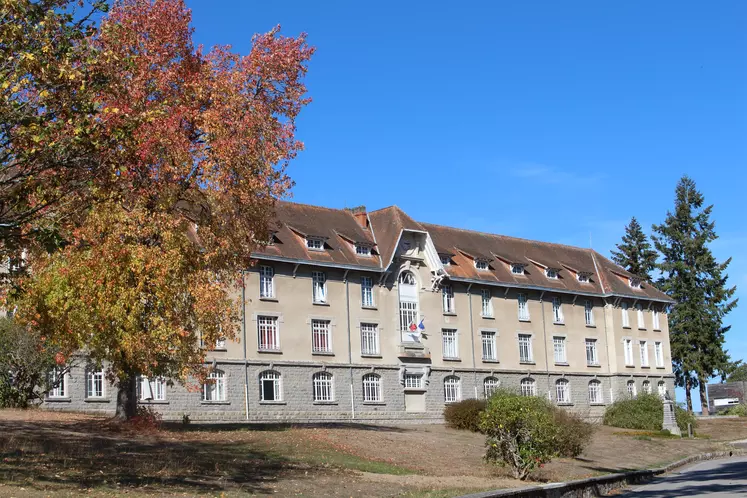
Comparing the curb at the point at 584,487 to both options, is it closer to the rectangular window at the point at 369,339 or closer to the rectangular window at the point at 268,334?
the rectangular window at the point at 369,339

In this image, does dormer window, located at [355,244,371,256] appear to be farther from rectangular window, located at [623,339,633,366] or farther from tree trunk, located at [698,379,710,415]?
tree trunk, located at [698,379,710,415]

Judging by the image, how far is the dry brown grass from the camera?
16906mm

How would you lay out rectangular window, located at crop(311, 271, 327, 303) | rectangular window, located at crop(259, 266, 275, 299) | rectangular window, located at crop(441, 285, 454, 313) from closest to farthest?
rectangular window, located at crop(259, 266, 275, 299), rectangular window, located at crop(311, 271, 327, 303), rectangular window, located at crop(441, 285, 454, 313)

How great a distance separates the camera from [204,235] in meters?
26.4

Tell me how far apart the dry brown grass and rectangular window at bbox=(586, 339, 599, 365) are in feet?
84.0

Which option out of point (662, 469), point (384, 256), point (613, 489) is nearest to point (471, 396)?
point (384, 256)

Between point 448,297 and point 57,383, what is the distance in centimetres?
2399

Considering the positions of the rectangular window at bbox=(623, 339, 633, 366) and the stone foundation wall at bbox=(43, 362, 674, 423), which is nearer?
the stone foundation wall at bbox=(43, 362, 674, 423)

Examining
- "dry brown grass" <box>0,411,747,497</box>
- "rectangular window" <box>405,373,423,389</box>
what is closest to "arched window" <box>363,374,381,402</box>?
"rectangular window" <box>405,373,423,389</box>

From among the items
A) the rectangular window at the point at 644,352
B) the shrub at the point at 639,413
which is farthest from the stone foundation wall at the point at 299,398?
the rectangular window at the point at 644,352

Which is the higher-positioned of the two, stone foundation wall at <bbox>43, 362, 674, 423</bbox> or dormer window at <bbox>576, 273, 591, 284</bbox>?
dormer window at <bbox>576, 273, 591, 284</bbox>

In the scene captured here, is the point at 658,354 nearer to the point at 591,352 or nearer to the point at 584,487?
the point at 591,352

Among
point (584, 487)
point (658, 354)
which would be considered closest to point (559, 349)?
point (658, 354)

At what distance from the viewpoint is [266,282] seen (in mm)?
44812
